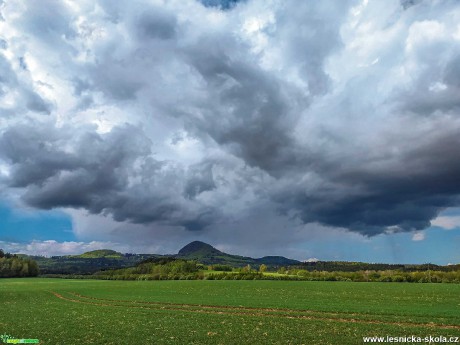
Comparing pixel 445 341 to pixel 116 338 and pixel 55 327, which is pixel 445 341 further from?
pixel 55 327

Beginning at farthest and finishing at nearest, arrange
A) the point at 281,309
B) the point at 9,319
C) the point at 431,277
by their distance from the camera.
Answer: the point at 431,277 → the point at 281,309 → the point at 9,319

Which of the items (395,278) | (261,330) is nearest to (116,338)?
(261,330)

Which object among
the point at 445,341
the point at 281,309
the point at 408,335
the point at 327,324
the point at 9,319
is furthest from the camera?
the point at 281,309

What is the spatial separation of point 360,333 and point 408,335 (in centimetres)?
362

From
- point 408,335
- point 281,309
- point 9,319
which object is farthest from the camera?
point 281,309

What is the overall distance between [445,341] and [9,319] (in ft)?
150

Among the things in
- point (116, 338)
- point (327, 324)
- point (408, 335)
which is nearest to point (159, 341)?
point (116, 338)

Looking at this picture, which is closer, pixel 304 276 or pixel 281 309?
pixel 281 309

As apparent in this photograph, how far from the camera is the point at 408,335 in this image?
29125 millimetres

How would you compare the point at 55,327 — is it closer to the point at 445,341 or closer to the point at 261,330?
the point at 261,330

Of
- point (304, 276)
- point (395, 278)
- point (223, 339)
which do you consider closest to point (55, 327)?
point (223, 339)

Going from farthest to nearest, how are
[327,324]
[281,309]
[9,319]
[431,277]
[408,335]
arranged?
[431,277]
[281,309]
[9,319]
[327,324]
[408,335]

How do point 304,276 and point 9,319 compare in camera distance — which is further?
point 304,276

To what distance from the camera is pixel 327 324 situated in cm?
3566
